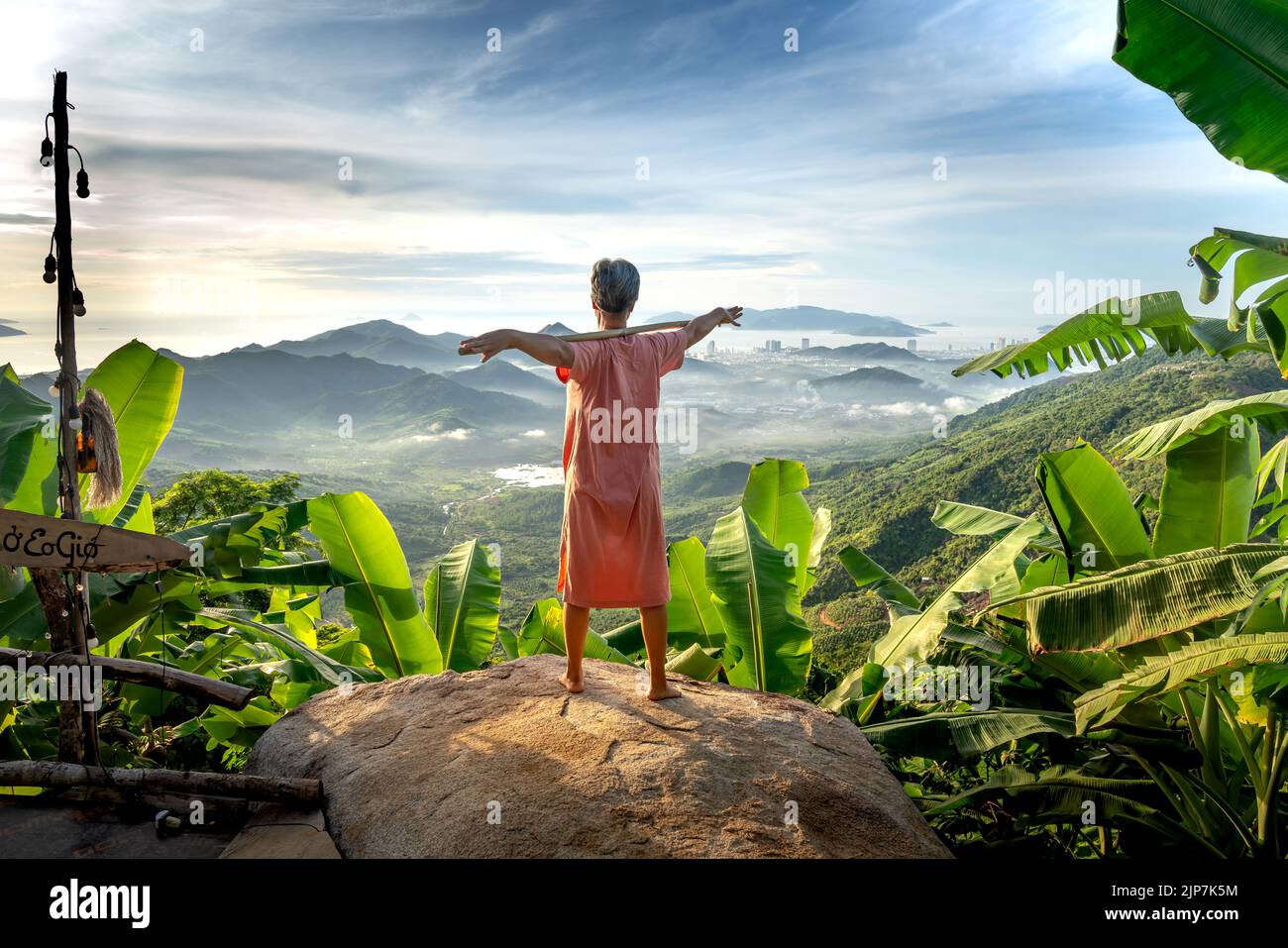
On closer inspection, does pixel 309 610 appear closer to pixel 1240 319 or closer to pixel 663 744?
pixel 663 744

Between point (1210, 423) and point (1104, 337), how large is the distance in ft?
2.25

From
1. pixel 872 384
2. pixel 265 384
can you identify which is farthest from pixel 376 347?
pixel 872 384

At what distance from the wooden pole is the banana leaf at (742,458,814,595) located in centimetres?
382

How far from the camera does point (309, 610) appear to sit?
678 cm

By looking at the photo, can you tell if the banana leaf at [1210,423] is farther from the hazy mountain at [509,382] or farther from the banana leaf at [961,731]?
the hazy mountain at [509,382]

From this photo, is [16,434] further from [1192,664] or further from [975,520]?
[975,520]

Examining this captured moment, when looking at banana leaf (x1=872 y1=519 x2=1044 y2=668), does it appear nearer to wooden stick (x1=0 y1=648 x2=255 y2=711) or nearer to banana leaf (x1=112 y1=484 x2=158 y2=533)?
wooden stick (x1=0 y1=648 x2=255 y2=711)

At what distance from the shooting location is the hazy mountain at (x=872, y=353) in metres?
64.5

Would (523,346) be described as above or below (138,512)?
above

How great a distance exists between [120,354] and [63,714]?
9.76ft

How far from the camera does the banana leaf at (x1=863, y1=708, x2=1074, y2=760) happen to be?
13.2ft

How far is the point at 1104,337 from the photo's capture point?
4.50m

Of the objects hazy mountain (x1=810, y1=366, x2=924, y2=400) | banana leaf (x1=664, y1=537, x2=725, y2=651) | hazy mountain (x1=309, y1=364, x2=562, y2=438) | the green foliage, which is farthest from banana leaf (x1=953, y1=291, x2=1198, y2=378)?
hazy mountain (x1=309, y1=364, x2=562, y2=438)
